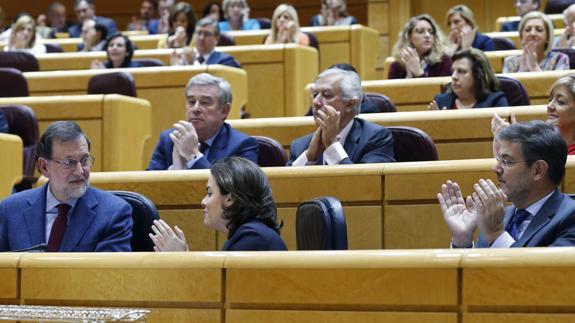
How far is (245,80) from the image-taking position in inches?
149

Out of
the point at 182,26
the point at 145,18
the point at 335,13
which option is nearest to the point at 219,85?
the point at 182,26

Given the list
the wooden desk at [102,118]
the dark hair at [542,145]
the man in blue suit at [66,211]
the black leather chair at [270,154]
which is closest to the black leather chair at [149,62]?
the wooden desk at [102,118]

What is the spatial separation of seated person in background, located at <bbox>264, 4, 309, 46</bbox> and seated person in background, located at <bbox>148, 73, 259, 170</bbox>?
1.66 m

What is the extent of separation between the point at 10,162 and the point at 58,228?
866mm

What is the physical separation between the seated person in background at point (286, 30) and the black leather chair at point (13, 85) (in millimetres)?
1159

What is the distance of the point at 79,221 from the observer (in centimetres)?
205

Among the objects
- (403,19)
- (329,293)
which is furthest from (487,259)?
(403,19)

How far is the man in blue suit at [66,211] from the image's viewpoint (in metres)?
2.03

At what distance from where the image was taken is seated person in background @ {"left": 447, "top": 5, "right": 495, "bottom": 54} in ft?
13.1

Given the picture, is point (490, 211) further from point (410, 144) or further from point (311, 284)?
point (410, 144)

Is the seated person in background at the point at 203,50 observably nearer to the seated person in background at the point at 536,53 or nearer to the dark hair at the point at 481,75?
the seated person in background at the point at 536,53

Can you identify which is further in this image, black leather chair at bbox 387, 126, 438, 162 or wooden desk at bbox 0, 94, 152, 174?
wooden desk at bbox 0, 94, 152, 174

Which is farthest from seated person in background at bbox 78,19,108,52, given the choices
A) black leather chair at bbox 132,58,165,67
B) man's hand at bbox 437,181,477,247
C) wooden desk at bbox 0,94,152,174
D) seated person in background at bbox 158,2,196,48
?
man's hand at bbox 437,181,477,247

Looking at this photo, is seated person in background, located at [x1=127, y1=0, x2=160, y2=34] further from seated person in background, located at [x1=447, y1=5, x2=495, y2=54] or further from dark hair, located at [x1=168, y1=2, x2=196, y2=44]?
seated person in background, located at [x1=447, y1=5, x2=495, y2=54]
